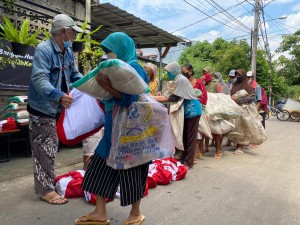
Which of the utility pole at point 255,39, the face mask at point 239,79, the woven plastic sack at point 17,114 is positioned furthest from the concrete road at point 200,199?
the utility pole at point 255,39

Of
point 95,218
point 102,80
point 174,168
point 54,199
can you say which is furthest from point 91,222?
point 174,168

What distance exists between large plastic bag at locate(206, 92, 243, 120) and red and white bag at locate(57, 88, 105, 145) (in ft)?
11.6

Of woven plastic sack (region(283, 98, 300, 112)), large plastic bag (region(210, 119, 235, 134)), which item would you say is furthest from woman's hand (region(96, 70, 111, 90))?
woven plastic sack (region(283, 98, 300, 112))

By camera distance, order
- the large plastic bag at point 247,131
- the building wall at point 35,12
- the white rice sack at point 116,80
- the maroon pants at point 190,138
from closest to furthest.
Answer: the white rice sack at point 116,80 < the maroon pants at point 190,138 < the building wall at point 35,12 < the large plastic bag at point 247,131

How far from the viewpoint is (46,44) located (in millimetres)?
3178

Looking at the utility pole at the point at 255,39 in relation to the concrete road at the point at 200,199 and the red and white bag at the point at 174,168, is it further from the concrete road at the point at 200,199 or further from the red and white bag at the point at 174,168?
the red and white bag at the point at 174,168

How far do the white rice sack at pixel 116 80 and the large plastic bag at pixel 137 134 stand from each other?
0.16m

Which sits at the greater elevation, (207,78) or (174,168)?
(207,78)

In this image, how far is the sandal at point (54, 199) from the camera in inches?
128

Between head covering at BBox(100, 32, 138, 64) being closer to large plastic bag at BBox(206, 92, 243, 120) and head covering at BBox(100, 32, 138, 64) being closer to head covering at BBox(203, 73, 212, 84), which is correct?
large plastic bag at BBox(206, 92, 243, 120)

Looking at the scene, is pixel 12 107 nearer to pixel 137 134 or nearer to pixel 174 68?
pixel 174 68

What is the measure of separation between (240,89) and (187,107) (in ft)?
7.44

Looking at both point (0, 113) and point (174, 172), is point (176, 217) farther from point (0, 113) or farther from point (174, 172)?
point (0, 113)

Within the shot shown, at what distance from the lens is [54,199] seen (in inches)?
129
